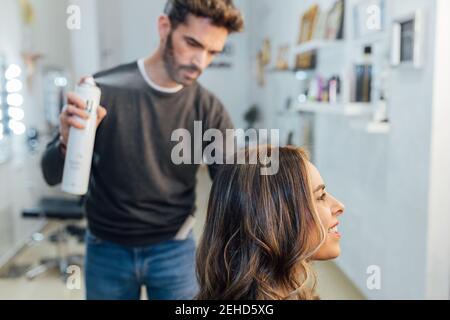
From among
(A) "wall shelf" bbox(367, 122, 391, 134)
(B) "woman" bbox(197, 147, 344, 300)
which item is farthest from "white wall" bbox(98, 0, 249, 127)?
(A) "wall shelf" bbox(367, 122, 391, 134)

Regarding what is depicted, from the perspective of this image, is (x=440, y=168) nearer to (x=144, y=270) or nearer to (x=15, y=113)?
(x=144, y=270)

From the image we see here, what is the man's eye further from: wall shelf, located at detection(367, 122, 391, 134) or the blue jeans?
wall shelf, located at detection(367, 122, 391, 134)

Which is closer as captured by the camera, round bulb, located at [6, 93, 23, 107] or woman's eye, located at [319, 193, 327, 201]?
woman's eye, located at [319, 193, 327, 201]

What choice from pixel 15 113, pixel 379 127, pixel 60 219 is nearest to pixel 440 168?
pixel 379 127

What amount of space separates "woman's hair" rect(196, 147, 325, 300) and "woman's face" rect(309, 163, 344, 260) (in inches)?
0.6

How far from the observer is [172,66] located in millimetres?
996

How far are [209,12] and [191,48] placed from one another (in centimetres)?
8

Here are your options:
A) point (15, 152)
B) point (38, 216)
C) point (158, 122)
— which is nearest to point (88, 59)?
point (158, 122)

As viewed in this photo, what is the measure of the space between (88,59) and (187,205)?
1.32 feet

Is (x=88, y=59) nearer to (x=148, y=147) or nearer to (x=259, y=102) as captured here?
(x=148, y=147)

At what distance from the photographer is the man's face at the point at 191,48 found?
3.11ft

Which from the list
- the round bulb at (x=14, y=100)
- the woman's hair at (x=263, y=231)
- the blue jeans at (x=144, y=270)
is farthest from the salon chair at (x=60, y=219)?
the woman's hair at (x=263, y=231)

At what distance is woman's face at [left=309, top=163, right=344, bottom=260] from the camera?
805 mm

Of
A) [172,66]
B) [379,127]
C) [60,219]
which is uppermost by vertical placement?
[172,66]
